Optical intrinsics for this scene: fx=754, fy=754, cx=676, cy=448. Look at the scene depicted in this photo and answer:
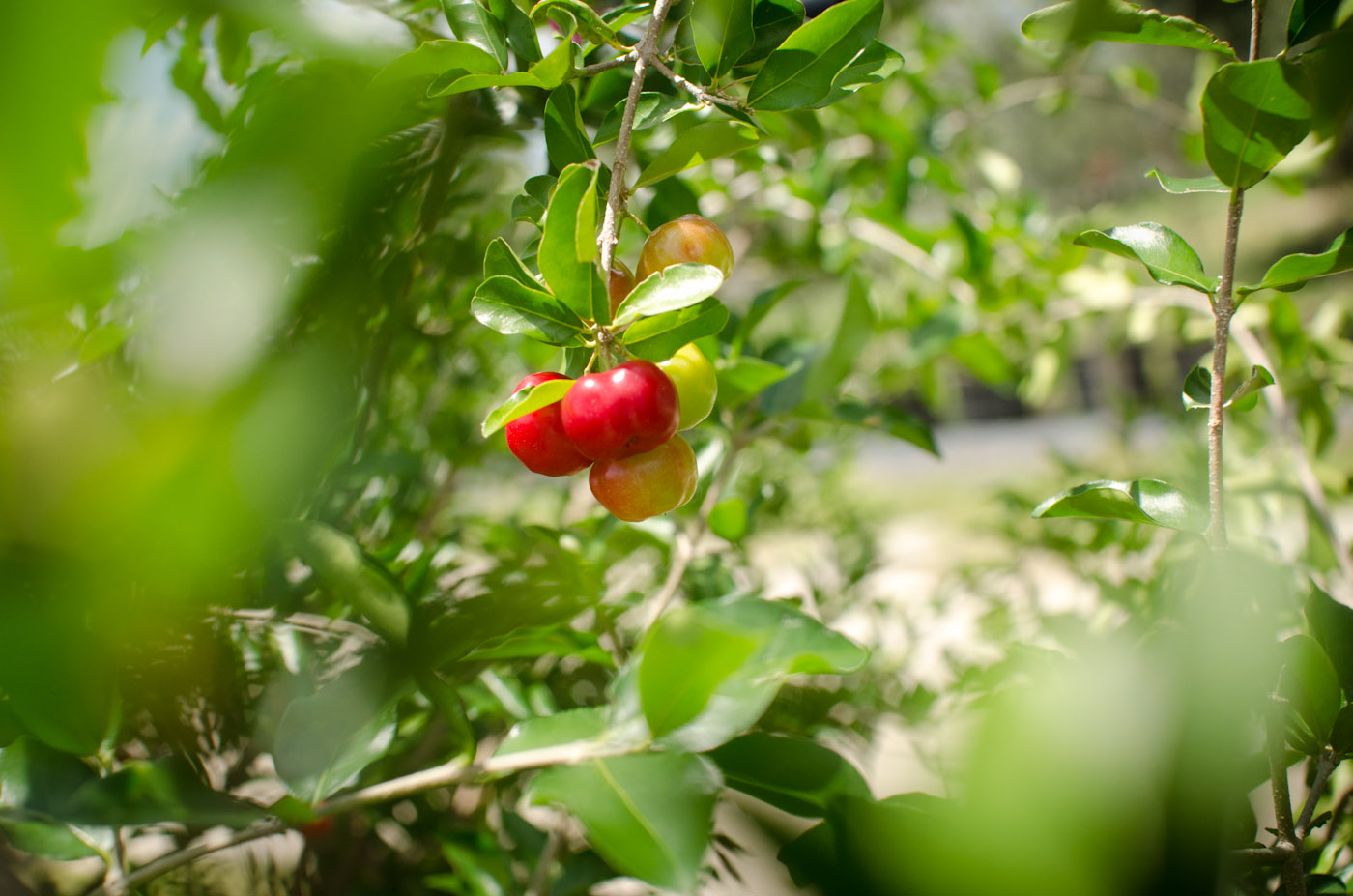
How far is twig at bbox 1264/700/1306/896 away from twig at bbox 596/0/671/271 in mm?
274

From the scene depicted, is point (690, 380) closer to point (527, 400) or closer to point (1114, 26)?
point (527, 400)

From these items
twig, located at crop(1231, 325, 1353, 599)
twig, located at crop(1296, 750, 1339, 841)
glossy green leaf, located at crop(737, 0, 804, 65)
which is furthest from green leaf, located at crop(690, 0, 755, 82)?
twig, located at crop(1231, 325, 1353, 599)

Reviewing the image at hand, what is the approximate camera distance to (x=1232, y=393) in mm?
314

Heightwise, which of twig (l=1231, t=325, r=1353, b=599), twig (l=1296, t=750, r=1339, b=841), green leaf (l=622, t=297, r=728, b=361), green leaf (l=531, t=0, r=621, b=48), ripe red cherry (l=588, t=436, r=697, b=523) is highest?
green leaf (l=531, t=0, r=621, b=48)

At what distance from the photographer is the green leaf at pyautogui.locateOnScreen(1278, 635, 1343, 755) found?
27 cm

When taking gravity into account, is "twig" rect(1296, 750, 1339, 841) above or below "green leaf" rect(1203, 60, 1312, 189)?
below

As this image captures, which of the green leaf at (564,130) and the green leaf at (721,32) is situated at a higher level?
the green leaf at (721,32)

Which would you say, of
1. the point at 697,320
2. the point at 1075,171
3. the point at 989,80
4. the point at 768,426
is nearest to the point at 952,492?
the point at 989,80

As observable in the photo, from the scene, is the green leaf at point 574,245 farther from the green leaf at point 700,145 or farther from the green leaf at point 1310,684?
the green leaf at point 1310,684

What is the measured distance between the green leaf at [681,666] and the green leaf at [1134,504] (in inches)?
6.6

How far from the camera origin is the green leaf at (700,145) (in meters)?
0.29

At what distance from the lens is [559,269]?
26 cm

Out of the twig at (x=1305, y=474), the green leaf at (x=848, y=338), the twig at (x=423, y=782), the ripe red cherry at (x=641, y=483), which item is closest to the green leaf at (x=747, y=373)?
the green leaf at (x=848, y=338)

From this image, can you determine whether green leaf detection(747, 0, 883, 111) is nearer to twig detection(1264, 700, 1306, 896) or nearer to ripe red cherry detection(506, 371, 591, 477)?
A: ripe red cherry detection(506, 371, 591, 477)
